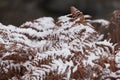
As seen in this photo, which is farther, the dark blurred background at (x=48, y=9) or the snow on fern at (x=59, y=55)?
the dark blurred background at (x=48, y=9)

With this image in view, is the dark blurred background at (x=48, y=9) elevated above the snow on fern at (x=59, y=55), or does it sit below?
above

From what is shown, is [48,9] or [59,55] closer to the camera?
[59,55]

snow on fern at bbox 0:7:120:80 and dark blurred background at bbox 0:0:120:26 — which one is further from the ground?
dark blurred background at bbox 0:0:120:26

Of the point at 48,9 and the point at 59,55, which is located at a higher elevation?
the point at 48,9

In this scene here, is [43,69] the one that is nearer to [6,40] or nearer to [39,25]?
[6,40]
